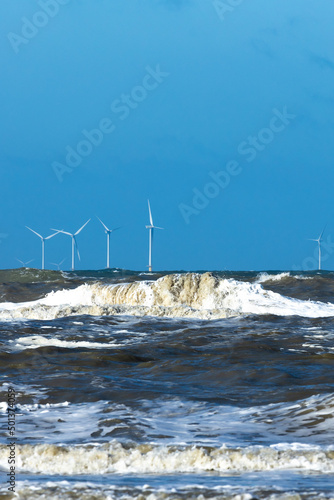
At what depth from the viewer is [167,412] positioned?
9789 mm

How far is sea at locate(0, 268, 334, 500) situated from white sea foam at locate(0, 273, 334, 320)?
206 inches

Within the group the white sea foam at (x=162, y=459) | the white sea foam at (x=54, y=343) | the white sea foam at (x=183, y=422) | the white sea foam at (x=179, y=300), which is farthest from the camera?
the white sea foam at (x=179, y=300)

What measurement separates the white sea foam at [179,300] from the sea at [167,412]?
522cm

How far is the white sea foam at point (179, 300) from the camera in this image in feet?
90.0

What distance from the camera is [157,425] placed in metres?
9.07

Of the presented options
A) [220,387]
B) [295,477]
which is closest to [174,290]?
[220,387]

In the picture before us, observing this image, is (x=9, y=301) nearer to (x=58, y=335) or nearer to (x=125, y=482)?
(x=58, y=335)
